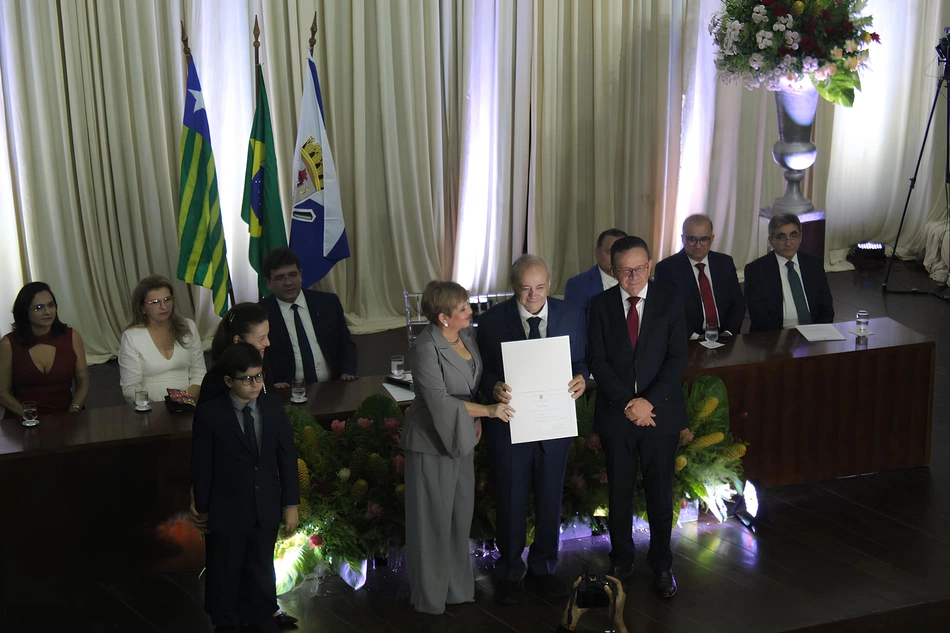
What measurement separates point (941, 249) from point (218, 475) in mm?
7839

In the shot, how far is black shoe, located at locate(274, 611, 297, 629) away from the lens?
4.02 metres

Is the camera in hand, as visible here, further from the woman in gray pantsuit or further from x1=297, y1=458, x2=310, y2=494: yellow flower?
x1=297, y1=458, x2=310, y2=494: yellow flower

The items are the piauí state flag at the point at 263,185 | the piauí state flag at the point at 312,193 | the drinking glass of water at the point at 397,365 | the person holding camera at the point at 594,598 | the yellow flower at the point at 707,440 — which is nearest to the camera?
the person holding camera at the point at 594,598

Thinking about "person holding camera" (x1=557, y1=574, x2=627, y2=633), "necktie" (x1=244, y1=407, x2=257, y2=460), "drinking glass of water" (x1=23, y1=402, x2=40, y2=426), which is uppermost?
"necktie" (x1=244, y1=407, x2=257, y2=460)

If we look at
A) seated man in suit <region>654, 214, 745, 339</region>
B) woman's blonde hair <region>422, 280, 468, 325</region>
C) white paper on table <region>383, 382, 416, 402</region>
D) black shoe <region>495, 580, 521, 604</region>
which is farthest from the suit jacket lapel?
seated man in suit <region>654, 214, 745, 339</region>

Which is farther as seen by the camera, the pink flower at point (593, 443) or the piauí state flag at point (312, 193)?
the piauí state flag at point (312, 193)

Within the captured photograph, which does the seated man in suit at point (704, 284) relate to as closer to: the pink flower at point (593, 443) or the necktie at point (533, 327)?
the pink flower at point (593, 443)

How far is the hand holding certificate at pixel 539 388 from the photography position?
12.8 ft

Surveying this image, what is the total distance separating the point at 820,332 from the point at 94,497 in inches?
144

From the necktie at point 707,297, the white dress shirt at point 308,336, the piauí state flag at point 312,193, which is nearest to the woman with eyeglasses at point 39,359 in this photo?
the white dress shirt at point 308,336

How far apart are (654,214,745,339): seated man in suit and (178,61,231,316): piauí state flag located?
289cm

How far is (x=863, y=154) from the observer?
1019cm

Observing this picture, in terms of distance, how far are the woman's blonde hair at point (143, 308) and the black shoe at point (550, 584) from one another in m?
1.99

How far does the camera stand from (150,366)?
4.77 m
